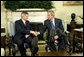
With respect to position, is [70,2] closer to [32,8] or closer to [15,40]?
[32,8]

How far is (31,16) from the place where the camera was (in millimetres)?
7809

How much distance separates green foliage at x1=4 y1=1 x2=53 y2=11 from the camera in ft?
25.0

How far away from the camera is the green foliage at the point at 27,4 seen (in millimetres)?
7605

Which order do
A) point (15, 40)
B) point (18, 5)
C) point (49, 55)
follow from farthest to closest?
point (18, 5) → point (15, 40) → point (49, 55)

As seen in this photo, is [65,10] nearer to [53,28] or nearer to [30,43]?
[53,28]

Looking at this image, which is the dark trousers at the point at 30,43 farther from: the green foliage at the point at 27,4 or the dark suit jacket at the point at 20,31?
the green foliage at the point at 27,4

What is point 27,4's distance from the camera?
766 centimetres

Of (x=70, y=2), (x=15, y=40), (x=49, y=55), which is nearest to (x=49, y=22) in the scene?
(x=15, y=40)

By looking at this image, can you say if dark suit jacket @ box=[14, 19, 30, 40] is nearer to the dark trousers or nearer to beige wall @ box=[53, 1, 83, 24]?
the dark trousers

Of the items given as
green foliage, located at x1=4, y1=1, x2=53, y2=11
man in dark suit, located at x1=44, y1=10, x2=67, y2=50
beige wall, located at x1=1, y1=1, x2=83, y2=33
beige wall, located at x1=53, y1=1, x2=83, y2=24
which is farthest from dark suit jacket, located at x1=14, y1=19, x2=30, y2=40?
beige wall, located at x1=53, y1=1, x2=83, y2=24

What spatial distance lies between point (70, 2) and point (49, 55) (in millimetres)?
3602

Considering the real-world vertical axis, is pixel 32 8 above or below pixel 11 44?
above

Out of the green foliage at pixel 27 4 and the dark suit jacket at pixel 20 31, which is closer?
the dark suit jacket at pixel 20 31

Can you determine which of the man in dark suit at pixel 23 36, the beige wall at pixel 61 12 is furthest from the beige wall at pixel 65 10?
the man in dark suit at pixel 23 36
